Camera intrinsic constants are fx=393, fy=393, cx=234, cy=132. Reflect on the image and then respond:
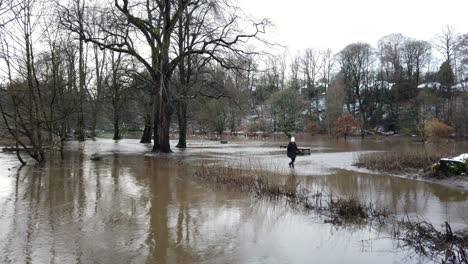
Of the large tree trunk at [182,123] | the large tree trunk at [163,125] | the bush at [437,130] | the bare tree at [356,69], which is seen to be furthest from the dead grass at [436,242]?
the bare tree at [356,69]

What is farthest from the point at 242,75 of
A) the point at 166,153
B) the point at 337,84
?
the point at 337,84

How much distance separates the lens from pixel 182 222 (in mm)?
8328

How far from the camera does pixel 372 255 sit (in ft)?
21.5

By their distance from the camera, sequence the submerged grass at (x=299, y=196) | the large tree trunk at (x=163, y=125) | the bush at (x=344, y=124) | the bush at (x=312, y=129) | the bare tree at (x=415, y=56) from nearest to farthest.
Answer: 1. the submerged grass at (x=299, y=196)
2. the large tree trunk at (x=163, y=125)
3. the bush at (x=344, y=124)
4. the bush at (x=312, y=129)
5. the bare tree at (x=415, y=56)

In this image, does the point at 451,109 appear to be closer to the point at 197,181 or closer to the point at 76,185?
the point at 197,181

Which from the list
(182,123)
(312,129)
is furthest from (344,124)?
(182,123)

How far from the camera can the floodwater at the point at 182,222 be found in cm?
632

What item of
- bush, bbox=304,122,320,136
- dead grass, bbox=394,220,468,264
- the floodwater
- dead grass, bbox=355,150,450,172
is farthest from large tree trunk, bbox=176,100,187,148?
bush, bbox=304,122,320,136

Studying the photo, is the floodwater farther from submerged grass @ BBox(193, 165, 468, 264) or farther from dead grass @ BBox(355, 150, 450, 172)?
dead grass @ BBox(355, 150, 450, 172)

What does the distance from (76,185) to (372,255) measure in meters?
9.79

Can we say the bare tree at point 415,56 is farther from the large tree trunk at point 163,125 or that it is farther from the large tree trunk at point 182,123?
the large tree trunk at point 163,125

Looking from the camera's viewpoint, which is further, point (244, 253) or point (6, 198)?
point (6, 198)

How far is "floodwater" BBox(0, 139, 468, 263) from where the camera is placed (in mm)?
6324

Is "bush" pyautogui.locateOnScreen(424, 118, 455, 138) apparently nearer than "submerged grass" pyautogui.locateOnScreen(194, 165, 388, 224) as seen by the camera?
No
